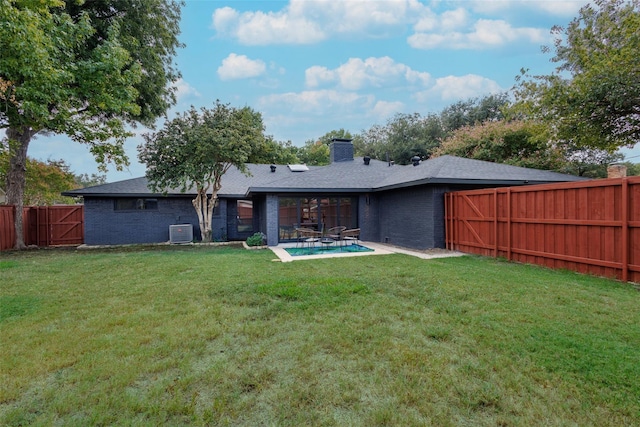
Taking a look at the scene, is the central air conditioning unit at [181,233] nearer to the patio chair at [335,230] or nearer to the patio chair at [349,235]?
the patio chair at [335,230]

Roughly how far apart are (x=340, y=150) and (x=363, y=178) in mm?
3969

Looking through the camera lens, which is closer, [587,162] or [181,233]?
[181,233]

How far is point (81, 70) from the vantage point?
934 cm

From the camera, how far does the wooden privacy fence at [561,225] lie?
5.48 metres

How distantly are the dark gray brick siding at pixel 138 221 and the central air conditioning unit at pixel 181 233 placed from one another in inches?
31.4

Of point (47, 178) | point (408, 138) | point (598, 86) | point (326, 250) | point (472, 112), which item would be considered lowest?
point (326, 250)

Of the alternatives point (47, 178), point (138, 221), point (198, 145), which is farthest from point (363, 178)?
point (47, 178)

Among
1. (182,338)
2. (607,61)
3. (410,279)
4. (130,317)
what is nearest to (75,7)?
(130,317)

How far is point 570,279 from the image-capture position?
5.68 meters

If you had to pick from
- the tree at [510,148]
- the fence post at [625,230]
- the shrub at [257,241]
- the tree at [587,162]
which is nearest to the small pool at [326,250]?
the shrub at [257,241]

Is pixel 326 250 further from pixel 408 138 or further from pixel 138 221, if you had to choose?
pixel 408 138

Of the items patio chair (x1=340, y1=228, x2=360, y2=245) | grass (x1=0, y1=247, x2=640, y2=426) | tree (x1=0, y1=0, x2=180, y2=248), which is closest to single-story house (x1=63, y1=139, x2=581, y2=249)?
patio chair (x1=340, y1=228, x2=360, y2=245)

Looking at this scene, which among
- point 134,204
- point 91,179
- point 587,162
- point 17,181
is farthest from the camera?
point 91,179

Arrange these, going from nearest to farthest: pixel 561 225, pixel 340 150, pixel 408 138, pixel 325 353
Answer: pixel 325 353 → pixel 561 225 → pixel 340 150 → pixel 408 138
